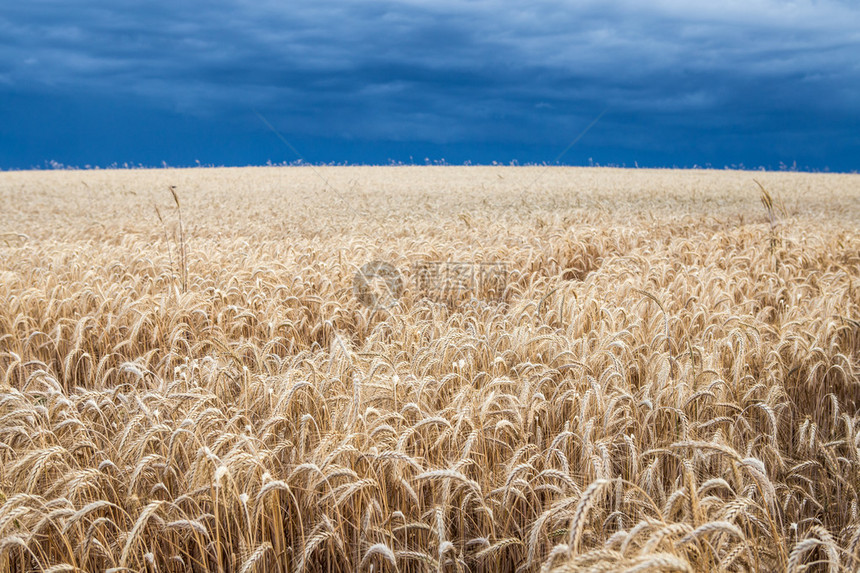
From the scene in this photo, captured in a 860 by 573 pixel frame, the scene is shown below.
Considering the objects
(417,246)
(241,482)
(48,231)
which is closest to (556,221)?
(417,246)

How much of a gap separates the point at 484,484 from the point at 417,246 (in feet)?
17.2

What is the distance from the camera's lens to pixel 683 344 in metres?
3.93

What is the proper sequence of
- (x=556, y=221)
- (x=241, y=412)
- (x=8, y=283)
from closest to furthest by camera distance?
(x=241, y=412) → (x=8, y=283) → (x=556, y=221)

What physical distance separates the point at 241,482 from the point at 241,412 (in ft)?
1.75

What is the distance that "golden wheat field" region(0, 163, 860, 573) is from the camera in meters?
1.95

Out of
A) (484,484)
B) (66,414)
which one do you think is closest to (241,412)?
(66,414)

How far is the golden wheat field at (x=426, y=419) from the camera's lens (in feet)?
6.41

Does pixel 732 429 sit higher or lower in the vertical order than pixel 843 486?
higher

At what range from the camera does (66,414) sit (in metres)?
2.53

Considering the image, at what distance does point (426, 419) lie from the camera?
7.18 ft

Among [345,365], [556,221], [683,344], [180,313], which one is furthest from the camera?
[556,221]

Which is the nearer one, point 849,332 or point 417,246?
point 849,332

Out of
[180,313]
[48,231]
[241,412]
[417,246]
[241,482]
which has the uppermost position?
[48,231]

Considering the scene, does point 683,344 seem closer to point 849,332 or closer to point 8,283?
point 849,332
